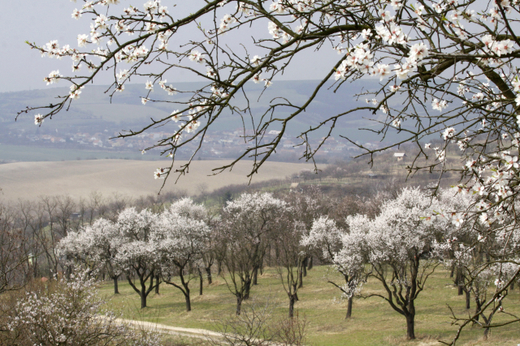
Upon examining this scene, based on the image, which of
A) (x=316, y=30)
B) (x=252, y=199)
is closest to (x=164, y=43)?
(x=316, y=30)

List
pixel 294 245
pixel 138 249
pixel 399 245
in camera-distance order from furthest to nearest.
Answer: pixel 138 249 < pixel 294 245 < pixel 399 245

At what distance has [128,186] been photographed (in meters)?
119

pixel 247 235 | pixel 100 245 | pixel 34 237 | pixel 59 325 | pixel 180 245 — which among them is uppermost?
pixel 59 325

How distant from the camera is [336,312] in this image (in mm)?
29469

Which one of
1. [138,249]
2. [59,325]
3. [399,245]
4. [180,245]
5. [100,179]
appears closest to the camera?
[59,325]

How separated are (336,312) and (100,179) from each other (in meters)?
109

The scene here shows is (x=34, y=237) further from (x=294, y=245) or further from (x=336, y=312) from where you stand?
(x=336, y=312)

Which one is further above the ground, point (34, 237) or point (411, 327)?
point (411, 327)

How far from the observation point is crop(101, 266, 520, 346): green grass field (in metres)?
21.6

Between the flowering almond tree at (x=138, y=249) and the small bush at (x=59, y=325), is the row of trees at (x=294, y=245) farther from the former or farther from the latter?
the small bush at (x=59, y=325)

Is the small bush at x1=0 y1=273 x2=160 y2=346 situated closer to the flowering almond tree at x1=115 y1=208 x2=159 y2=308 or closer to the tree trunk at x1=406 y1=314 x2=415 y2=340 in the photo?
the tree trunk at x1=406 y1=314 x2=415 y2=340

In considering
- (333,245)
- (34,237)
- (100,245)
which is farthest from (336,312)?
(34,237)

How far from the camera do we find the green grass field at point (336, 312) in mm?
21625

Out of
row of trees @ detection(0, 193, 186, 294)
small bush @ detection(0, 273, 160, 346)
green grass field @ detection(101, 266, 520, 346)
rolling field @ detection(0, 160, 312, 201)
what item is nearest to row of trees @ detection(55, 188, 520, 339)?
green grass field @ detection(101, 266, 520, 346)
